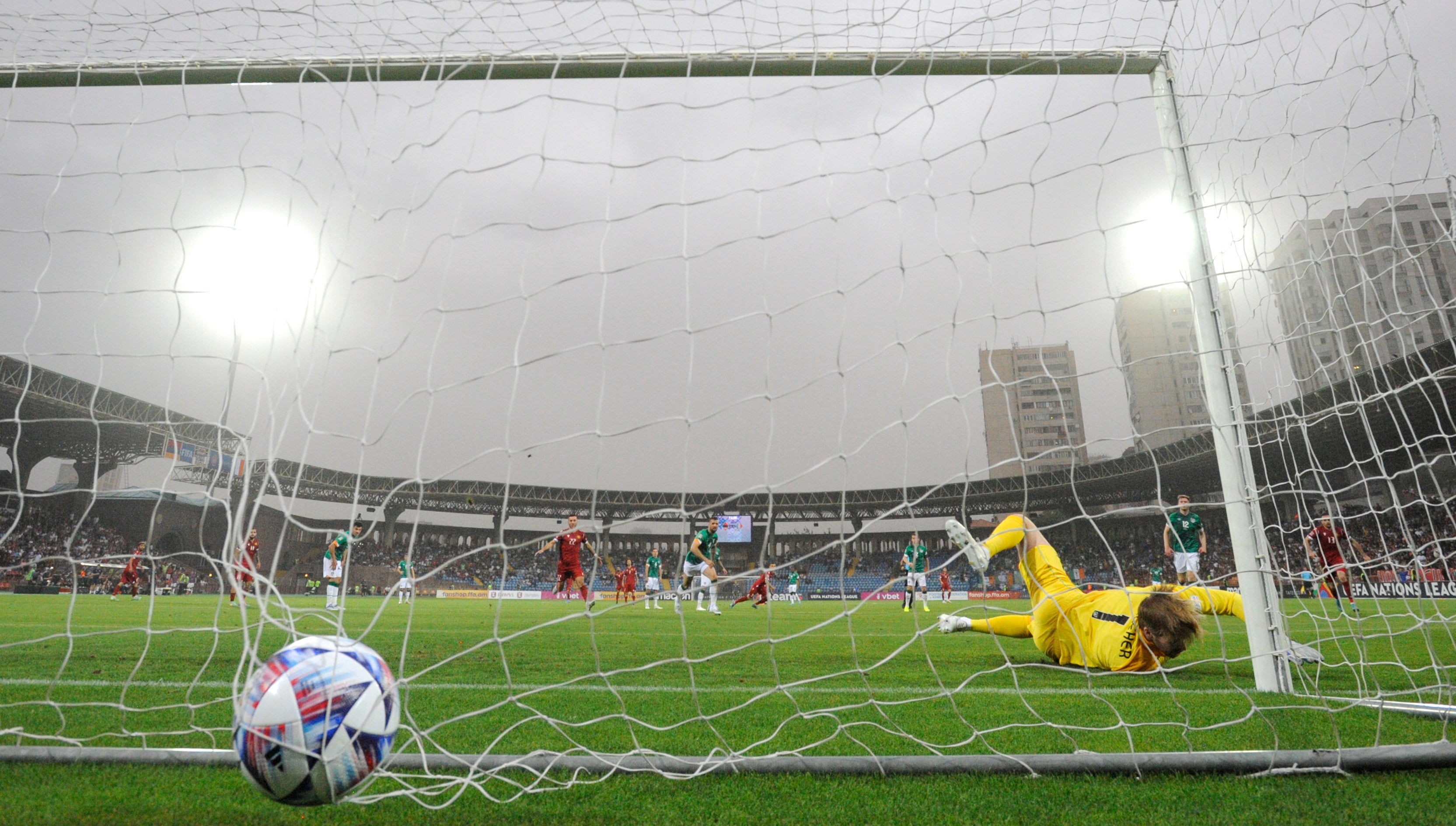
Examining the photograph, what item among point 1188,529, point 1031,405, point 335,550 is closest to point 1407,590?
point 1031,405

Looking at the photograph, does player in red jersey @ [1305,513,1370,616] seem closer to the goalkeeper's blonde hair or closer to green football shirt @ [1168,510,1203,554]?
the goalkeeper's blonde hair

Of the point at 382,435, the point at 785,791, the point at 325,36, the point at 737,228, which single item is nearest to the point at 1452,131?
the point at 737,228

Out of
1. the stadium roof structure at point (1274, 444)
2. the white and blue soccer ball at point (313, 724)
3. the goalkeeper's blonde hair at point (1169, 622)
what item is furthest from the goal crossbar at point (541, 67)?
the goalkeeper's blonde hair at point (1169, 622)

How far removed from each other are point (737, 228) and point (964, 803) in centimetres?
239

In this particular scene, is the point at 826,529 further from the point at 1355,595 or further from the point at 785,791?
the point at 785,791

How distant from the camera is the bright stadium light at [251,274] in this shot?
3.03 meters

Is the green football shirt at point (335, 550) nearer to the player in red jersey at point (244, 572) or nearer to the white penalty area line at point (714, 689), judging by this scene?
the white penalty area line at point (714, 689)

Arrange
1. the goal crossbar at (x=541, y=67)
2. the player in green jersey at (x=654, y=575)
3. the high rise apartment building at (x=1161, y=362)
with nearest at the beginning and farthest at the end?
the high rise apartment building at (x=1161, y=362) → the goal crossbar at (x=541, y=67) → the player in green jersey at (x=654, y=575)

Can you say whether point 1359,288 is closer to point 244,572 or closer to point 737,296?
Result: point 737,296

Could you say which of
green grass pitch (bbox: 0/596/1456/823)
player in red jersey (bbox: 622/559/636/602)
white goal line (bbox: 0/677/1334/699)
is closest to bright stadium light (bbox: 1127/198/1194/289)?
green grass pitch (bbox: 0/596/1456/823)

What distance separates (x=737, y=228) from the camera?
3371 mm

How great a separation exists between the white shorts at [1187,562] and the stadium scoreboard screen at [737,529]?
93.0ft

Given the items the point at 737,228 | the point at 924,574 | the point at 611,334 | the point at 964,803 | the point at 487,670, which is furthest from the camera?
the point at 924,574

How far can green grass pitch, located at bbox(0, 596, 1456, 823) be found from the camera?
2.20 metres
